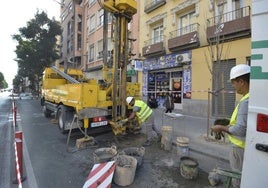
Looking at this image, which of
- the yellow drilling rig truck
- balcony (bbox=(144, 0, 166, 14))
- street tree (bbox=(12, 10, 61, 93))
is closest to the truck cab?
the yellow drilling rig truck

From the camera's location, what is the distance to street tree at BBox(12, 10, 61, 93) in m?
34.4

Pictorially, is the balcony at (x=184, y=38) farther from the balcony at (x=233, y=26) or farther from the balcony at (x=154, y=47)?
the balcony at (x=233, y=26)

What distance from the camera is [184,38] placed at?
1456 cm

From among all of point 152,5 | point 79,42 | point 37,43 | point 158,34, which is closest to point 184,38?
point 158,34

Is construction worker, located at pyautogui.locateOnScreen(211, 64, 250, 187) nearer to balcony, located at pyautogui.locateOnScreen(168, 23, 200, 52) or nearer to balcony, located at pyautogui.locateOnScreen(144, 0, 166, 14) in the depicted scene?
balcony, located at pyautogui.locateOnScreen(168, 23, 200, 52)

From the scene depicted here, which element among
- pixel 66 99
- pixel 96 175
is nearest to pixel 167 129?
pixel 96 175

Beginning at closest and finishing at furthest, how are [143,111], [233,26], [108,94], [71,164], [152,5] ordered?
1. [71,164]
2. [143,111]
3. [108,94]
4. [233,26]
5. [152,5]

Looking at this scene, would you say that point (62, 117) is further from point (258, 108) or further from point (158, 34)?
point (158, 34)

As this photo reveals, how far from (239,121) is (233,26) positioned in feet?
33.3

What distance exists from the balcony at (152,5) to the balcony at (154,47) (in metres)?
2.20

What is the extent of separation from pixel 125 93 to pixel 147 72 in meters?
10.9

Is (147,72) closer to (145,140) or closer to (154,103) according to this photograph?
(154,103)

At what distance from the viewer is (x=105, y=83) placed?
350 inches

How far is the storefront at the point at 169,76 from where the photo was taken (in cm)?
1507
